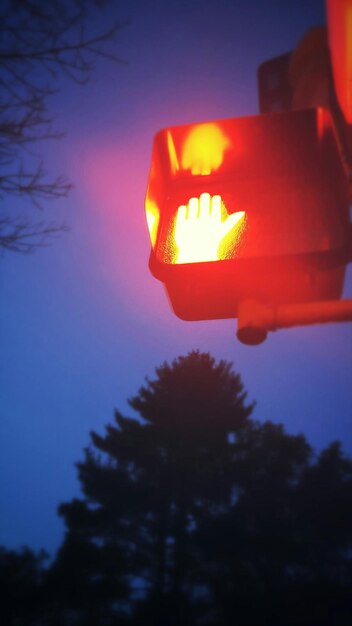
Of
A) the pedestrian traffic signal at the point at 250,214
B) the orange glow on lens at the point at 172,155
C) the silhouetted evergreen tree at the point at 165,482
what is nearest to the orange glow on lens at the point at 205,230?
the pedestrian traffic signal at the point at 250,214

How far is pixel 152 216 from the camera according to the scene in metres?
1.35

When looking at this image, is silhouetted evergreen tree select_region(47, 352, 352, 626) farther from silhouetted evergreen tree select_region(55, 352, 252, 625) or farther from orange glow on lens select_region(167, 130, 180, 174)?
orange glow on lens select_region(167, 130, 180, 174)

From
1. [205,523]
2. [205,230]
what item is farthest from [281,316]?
[205,523]

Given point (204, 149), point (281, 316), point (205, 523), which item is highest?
point (205, 523)

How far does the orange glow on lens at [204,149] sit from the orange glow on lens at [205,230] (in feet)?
0.26

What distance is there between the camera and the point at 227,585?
86.1ft

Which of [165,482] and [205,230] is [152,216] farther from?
[165,482]

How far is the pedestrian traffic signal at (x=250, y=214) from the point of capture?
116cm

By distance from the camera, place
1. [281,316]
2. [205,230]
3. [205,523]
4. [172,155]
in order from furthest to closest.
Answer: [205,523], [172,155], [205,230], [281,316]

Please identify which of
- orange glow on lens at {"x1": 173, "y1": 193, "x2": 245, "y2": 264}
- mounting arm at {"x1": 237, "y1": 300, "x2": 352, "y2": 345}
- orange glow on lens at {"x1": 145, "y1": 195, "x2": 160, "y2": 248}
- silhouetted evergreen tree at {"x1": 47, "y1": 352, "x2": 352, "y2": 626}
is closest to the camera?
mounting arm at {"x1": 237, "y1": 300, "x2": 352, "y2": 345}

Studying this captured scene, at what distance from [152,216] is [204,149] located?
0.69 feet

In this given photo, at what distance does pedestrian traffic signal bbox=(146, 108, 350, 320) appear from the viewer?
1.16 meters

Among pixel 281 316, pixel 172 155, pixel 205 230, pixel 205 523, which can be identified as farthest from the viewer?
pixel 205 523

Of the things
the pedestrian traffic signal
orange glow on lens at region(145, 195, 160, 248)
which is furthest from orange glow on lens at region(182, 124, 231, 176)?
orange glow on lens at region(145, 195, 160, 248)
